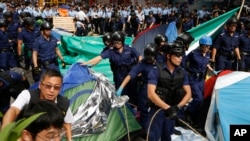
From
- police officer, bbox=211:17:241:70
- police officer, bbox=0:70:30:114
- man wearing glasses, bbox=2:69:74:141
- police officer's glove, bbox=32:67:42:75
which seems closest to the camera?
man wearing glasses, bbox=2:69:74:141

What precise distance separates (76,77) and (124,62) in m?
1.08

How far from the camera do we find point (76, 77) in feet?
17.1

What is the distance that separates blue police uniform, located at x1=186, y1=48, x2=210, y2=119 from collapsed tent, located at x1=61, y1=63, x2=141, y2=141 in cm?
111

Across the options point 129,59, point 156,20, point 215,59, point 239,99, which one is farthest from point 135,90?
point 156,20

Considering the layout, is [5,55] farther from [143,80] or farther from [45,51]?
[143,80]

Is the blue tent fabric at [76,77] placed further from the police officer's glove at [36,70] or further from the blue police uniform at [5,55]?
the blue police uniform at [5,55]

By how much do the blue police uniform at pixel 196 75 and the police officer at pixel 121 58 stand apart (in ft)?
2.89

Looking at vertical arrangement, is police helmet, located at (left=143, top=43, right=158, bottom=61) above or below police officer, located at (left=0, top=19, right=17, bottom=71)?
above

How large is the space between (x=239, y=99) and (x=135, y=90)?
1.81 metres

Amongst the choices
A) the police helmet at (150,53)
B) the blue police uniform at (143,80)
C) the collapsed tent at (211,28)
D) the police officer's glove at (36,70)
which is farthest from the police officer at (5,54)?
the collapsed tent at (211,28)

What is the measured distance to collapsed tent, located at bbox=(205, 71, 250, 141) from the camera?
4.62m

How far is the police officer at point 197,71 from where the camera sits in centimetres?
593

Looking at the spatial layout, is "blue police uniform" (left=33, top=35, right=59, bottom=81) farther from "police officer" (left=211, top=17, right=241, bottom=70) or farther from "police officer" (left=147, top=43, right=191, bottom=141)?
"police officer" (left=211, top=17, right=241, bottom=70)

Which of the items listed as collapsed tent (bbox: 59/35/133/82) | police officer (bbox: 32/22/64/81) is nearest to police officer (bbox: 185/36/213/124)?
police officer (bbox: 32/22/64/81)
